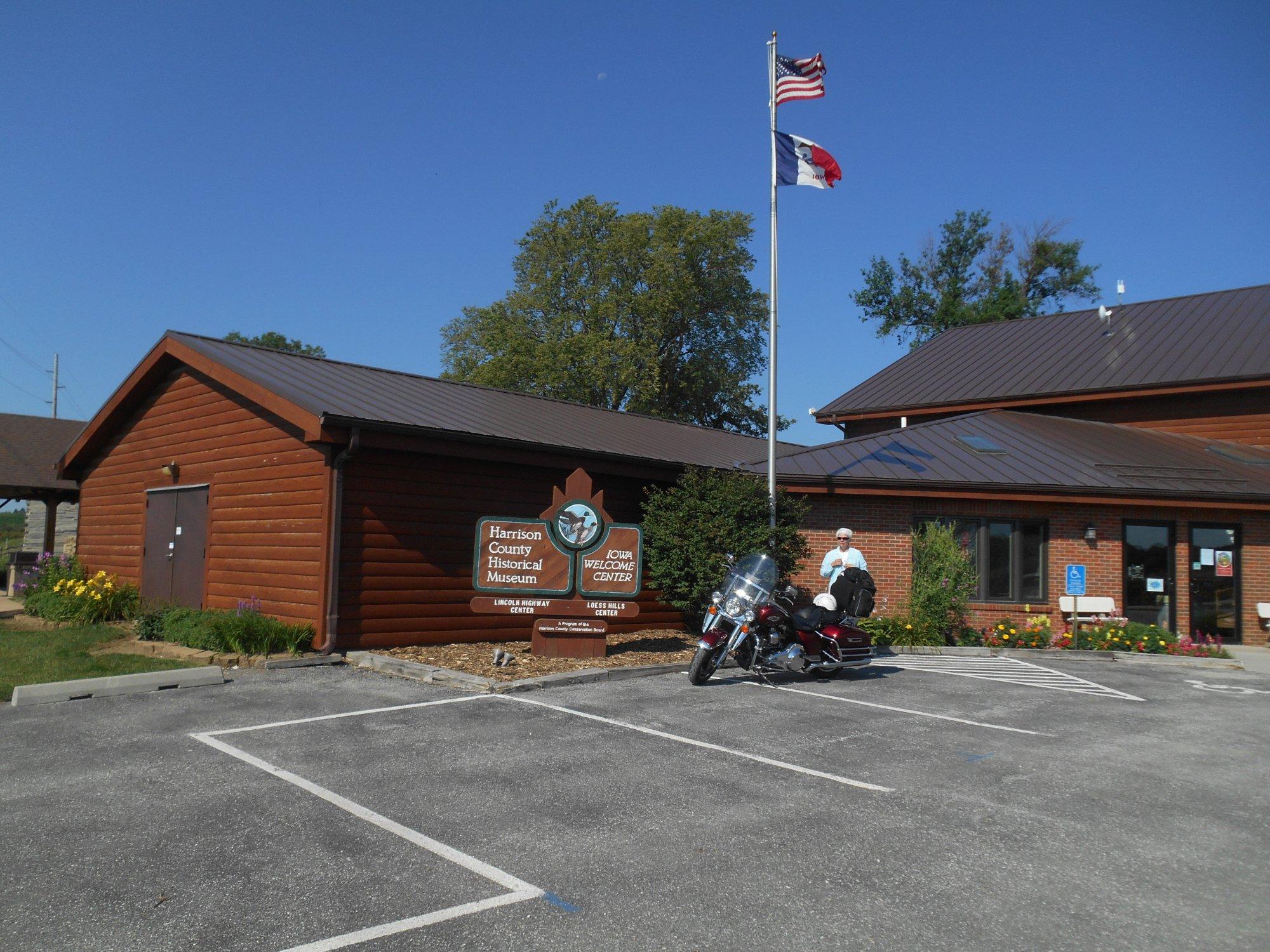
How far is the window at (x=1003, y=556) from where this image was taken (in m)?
16.8

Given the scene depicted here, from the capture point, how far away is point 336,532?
12.1 metres

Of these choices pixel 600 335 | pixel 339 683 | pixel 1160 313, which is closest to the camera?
pixel 339 683

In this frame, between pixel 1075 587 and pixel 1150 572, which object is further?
pixel 1150 572

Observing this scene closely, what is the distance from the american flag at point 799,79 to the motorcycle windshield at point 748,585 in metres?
8.51

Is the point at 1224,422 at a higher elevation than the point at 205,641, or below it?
higher

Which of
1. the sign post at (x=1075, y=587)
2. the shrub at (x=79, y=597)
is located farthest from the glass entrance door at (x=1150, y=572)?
the shrub at (x=79, y=597)

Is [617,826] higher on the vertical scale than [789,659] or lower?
lower

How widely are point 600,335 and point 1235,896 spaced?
3950 cm

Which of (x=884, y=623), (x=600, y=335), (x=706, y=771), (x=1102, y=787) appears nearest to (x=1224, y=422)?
(x=884, y=623)

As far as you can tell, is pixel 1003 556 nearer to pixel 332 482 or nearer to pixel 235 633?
pixel 332 482

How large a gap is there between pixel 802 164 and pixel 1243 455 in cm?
1167

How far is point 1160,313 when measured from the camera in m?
26.5

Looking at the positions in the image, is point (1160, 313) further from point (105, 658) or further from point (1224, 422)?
point (105, 658)

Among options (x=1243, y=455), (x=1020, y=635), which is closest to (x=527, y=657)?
(x=1020, y=635)
